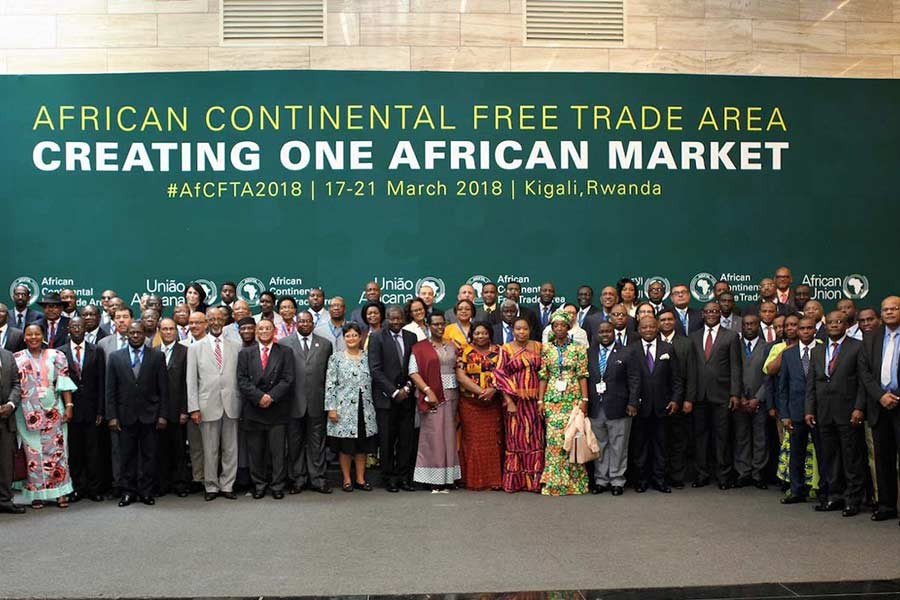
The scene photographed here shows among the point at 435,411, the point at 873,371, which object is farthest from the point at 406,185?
the point at 873,371

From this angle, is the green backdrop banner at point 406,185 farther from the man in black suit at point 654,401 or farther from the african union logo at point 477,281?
the man in black suit at point 654,401

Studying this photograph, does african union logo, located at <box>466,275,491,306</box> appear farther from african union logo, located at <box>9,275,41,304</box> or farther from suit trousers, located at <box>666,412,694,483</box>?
african union logo, located at <box>9,275,41,304</box>

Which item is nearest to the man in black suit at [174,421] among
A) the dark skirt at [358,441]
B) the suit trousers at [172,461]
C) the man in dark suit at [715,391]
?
the suit trousers at [172,461]

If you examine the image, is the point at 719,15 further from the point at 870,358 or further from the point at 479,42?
the point at 870,358

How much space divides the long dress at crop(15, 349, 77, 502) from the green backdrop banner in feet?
8.78

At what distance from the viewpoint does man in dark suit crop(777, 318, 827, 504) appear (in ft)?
24.0

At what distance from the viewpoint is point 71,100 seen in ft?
33.0

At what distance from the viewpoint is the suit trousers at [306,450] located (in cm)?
788

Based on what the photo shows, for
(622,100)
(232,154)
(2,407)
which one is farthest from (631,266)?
(2,407)

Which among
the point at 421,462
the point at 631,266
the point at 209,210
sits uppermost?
the point at 209,210

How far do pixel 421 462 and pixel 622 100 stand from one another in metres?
4.80

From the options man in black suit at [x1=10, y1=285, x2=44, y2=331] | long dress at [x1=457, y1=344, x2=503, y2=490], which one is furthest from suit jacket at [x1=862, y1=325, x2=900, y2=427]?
man in black suit at [x1=10, y1=285, x2=44, y2=331]

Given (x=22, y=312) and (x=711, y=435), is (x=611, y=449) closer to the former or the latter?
(x=711, y=435)

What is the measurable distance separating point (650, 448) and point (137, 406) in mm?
4285
